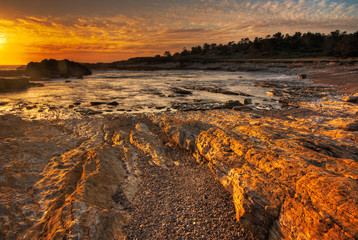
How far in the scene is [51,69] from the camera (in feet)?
227

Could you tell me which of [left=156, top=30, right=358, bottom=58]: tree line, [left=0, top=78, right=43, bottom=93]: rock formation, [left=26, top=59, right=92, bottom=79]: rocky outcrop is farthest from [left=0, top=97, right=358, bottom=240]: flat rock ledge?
[left=156, top=30, right=358, bottom=58]: tree line

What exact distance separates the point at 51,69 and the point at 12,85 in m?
37.2

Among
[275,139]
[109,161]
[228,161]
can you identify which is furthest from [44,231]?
[275,139]

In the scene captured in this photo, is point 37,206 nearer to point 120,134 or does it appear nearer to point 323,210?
point 120,134

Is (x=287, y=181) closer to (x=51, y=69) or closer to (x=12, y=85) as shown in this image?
(x=12, y=85)

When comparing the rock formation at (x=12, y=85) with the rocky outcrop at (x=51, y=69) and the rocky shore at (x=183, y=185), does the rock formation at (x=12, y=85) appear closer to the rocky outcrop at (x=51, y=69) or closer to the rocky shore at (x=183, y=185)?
the rocky outcrop at (x=51, y=69)

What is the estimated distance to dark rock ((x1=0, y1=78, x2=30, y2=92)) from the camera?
35.6 metres

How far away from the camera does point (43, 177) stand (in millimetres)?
8727

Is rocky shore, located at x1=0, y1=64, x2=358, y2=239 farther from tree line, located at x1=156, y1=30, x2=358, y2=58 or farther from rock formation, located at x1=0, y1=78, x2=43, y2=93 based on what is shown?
tree line, located at x1=156, y1=30, x2=358, y2=58

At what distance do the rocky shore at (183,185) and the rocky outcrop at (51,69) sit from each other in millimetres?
66228

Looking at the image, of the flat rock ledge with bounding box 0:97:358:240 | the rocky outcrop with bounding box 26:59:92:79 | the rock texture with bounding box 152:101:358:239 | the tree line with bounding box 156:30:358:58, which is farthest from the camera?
the tree line with bounding box 156:30:358:58

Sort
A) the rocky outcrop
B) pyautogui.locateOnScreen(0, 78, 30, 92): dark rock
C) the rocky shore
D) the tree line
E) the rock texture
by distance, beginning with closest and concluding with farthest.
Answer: the rock texture, the rocky shore, pyautogui.locateOnScreen(0, 78, 30, 92): dark rock, the rocky outcrop, the tree line

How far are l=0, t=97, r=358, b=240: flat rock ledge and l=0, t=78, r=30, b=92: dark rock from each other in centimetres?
3082

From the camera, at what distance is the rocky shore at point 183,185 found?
545 cm
